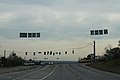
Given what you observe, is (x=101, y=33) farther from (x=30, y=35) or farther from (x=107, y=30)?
(x=30, y=35)

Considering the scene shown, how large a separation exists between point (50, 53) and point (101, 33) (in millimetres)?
67602

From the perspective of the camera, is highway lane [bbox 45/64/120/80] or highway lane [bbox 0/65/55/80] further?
highway lane [bbox 45/64/120/80]

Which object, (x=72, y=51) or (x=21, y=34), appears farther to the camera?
(x=72, y=51)

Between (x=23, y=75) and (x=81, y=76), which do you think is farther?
(x=23, y=75)

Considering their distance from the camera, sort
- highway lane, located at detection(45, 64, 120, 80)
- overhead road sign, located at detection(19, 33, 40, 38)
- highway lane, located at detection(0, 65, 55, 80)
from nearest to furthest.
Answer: highway lane, located at detection(0, 65, 55, 80), highway lane, located at detection(45, 64, 120, 80), overhead road sign, located at detection(19, 33, 40, 38)

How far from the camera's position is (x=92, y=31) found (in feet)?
186

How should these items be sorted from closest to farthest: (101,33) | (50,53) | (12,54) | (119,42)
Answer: (101,33) → (50,53) → (119,42) → (12,54)

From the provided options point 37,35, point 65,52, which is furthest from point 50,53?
point 37,35

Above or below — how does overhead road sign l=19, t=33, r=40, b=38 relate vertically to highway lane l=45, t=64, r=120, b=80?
above

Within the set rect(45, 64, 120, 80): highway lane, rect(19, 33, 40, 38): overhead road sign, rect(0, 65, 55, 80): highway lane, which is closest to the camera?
rect(0, 65, 55, 80): highway lane

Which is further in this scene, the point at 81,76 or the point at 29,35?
the point at 29,35

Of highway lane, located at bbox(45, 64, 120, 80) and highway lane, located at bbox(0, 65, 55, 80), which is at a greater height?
highway lane, located at bbox(0, 65, 55, 80)

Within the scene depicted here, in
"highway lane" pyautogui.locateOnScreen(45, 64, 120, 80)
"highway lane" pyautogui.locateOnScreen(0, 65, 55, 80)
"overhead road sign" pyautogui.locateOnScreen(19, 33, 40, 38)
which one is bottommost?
"highway lane" pyautogui.locateOnScreen(45, 64, 120, 80)

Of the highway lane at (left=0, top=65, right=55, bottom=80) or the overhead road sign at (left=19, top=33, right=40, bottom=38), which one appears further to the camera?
the overhead road sign at (left=19, top=33, right=40, bottom=38)
